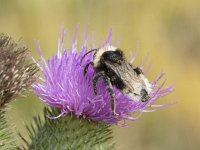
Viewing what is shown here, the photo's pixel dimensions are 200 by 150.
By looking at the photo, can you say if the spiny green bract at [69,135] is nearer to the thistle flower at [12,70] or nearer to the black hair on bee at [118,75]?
the black hair on bee at [118,75]

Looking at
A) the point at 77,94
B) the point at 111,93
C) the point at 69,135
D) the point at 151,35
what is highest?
the point at 151,35

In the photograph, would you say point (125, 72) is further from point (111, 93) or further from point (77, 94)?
point (77, 94)

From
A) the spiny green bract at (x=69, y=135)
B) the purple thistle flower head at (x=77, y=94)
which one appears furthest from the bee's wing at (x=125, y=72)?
the spiny green bract at (x=69, y=135)

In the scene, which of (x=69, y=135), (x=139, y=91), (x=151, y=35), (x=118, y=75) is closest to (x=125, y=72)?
(x=118, y=75)

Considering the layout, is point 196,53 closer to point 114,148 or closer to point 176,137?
point 176,137

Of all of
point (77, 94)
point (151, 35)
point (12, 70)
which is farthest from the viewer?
point (151, 35)

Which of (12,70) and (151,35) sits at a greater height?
(151,35)

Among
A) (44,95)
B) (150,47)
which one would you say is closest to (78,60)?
→ (44,95)
